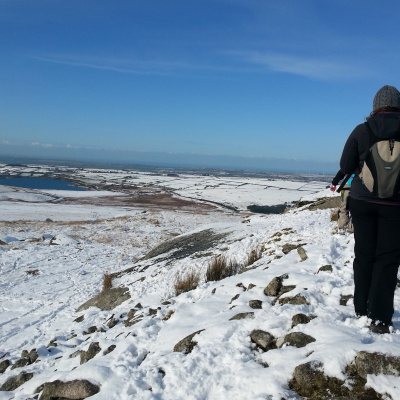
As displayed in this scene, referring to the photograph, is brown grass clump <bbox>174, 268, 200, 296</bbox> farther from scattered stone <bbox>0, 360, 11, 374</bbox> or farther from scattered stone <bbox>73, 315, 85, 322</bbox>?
scattered stone <bbox>0, 360, 11, 374</bbox>

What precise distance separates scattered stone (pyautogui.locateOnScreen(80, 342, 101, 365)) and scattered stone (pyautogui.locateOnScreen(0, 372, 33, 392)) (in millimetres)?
702

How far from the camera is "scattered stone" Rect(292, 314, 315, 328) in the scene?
11.6 feet

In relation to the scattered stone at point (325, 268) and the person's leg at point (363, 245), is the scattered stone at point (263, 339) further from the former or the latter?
the scattered stone at point (325, 268)

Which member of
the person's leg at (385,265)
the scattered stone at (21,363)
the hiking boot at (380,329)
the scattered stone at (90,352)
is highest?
the person's leg at (385,265)

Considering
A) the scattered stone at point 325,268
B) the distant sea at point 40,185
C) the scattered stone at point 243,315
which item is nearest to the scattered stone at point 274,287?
the scattered stone at point 325,268

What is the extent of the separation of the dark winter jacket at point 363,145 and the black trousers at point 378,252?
2.9 inches

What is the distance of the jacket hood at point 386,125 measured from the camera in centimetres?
288

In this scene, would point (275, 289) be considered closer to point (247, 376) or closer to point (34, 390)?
point (247, 376)

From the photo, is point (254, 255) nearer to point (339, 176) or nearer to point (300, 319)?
point (300, 319)

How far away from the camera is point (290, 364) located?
2865mm

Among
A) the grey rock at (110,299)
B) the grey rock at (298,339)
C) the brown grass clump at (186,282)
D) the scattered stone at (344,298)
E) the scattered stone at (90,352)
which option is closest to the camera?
the grey rock at (298,339)

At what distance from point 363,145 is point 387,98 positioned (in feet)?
1.59

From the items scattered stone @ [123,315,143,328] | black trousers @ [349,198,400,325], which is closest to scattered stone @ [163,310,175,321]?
scattered stone @ [123,315,143,328]

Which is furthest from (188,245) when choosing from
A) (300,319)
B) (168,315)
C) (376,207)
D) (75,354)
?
(376,207)
